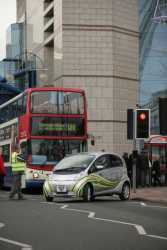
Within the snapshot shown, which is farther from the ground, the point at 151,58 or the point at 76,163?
the point at 151,58

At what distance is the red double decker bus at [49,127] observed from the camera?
30.9m

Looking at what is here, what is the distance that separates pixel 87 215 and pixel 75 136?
13478mm

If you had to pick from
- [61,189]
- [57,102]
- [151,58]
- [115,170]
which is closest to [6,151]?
[57,102]

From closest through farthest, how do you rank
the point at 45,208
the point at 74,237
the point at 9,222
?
1. the point at 74,237
2. the point at 9,222
3. the point at 45,208

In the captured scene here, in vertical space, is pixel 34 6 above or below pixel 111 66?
above

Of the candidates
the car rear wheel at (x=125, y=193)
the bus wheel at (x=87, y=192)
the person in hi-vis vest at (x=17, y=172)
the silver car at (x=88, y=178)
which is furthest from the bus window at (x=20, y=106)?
the bus wheel at (x=87, y=192)

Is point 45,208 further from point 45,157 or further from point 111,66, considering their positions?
point 111,66

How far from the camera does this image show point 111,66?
56844 mm

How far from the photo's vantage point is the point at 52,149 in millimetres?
31422

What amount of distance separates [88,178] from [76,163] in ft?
3.11

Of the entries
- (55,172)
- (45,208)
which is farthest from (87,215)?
(55,172)

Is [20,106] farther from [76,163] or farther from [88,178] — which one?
[88,178]

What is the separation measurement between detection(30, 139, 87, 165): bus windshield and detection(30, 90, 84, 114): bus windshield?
1240 millimetres

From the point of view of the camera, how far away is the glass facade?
60750 mm
